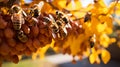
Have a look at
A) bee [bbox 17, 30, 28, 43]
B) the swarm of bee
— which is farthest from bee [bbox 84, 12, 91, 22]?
bee [bbox 17, 30, 28, 43]

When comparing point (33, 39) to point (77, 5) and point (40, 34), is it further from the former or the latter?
point (77, 5)

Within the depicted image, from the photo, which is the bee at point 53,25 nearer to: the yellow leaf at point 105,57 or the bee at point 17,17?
the bee at point 17,17

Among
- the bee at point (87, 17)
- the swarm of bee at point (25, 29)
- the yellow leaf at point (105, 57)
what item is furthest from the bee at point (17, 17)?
the yellow leaf at point (105, 57)

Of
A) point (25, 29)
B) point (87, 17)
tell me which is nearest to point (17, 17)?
point (25, 29)

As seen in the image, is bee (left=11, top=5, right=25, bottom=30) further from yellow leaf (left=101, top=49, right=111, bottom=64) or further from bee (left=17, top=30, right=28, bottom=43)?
yellow leaf (left=101, top=49, right=111, bottom=64)

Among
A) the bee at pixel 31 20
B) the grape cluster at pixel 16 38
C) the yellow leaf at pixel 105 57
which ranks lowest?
the yellow leaf at pixel 105 57

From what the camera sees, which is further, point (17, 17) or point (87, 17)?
point (87, 17)

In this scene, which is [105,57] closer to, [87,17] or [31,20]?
[87,17]

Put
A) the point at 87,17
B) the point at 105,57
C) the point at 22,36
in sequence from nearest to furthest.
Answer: the point at 22,36, the point at 87,17, the point at 105,57

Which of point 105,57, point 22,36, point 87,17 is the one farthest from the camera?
point 105,57
